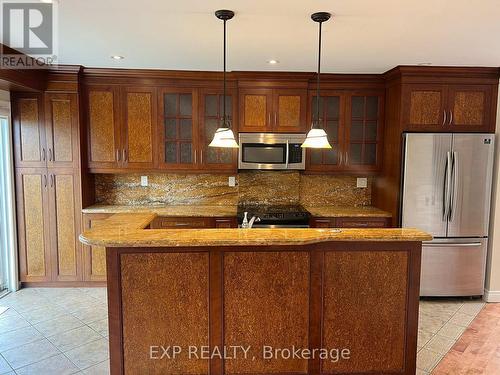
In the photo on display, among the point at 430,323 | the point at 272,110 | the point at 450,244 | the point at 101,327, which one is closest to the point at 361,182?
the point at 450,244

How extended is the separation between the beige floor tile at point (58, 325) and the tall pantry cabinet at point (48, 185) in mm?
785

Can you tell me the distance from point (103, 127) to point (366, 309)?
3.45 metres

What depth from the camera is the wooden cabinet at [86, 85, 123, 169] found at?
4.06 metres

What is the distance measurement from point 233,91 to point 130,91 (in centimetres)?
122

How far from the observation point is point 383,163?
422 centimetres

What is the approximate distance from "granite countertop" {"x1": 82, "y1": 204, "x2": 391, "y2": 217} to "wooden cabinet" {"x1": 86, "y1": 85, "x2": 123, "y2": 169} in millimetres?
533

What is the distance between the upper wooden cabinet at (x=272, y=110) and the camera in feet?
13.4

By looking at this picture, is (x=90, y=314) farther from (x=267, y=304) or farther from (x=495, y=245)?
(x=495, y=245)

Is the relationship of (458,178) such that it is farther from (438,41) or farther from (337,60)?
(337,60)

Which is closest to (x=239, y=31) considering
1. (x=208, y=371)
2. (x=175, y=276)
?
(x=175, y=276)

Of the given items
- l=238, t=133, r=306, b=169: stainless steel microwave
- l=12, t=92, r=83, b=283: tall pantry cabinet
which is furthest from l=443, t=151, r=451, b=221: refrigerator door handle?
l=12, t=92, r=83, b=283: tall pantry cabinet

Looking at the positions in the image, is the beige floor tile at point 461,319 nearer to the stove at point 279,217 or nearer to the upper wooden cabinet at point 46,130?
the stove at point 279,217

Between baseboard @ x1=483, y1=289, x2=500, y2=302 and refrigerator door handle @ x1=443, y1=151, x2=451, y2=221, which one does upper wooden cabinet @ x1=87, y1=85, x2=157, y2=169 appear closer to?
refrigerator door handle @ x1=443, y1=151, x2=451, y2=221

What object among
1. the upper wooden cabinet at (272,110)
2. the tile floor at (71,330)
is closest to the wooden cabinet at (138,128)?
the upper wooden cabinet at (272,110)
